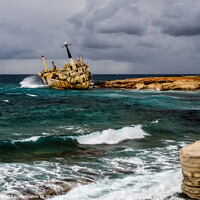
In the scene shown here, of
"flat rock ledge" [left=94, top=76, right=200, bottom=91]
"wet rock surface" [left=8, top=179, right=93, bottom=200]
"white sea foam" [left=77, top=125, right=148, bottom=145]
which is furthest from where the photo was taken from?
"flat rock ledge" [left=94, top=76, right=200, bottom=91]

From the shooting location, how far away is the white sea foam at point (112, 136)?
62.5ft

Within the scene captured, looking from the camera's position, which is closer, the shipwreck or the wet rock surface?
the wet rock surface

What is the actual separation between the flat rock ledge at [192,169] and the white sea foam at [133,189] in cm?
68

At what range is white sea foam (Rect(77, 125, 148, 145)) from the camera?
19.1m

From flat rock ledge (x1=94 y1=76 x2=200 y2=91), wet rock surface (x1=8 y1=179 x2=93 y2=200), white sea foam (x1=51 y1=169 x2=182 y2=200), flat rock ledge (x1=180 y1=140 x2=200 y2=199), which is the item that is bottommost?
white sea foam (x1=51 y1=169 x2=182 y2=200)

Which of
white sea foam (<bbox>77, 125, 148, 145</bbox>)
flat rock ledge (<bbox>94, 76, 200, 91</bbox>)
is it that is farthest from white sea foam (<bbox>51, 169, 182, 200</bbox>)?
flat rock ledge (<bbox>94, 76, 200, 91</bbox>)

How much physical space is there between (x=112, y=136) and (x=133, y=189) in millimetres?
9354

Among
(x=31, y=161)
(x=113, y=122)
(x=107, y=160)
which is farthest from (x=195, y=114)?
(x=31, y=161)

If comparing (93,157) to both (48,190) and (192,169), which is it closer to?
(48,190)

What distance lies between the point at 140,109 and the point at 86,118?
9194mm

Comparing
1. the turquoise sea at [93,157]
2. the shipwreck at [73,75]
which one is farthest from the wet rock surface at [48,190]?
the shipwreck at [73,75]

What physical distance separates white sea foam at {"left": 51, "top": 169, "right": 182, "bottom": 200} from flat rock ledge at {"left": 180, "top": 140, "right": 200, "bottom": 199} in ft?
2.23

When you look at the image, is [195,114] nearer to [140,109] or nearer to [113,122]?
[140,109]

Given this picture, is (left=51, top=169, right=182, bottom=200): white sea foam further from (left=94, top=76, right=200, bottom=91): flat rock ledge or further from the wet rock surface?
(left=94, top=76, right=200, bottom=91): flat rock ledge
